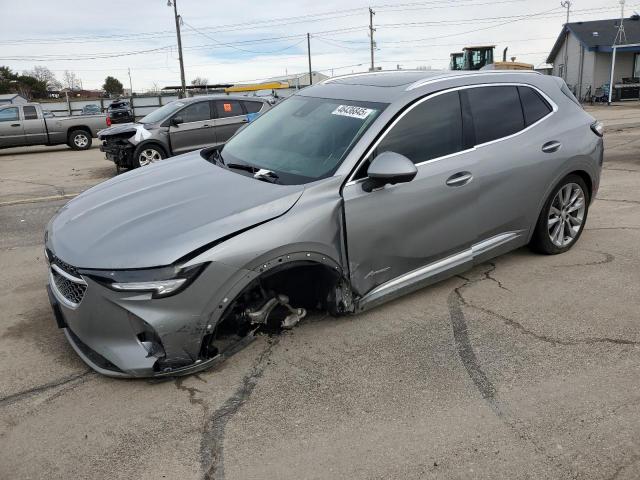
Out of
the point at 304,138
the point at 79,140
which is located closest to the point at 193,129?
the point at 79,140

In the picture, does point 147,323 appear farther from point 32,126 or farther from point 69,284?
point 32,126

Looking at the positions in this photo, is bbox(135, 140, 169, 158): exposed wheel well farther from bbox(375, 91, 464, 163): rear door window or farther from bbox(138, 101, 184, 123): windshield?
bbox(375, 91, 464, 163): rear door window

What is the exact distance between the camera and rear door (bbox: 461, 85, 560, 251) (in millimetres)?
4168

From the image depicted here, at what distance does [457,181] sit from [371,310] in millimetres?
1137

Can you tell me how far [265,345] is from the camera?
3600 millimetres

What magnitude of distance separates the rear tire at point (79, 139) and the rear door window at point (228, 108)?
808cm

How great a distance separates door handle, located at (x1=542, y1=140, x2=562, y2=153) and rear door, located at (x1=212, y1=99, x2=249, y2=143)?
8666mm

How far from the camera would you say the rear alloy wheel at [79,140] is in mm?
18031

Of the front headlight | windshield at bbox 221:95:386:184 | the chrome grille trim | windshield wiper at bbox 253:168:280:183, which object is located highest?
windshield at bbox 221:95:386:184

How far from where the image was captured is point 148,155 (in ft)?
38.1


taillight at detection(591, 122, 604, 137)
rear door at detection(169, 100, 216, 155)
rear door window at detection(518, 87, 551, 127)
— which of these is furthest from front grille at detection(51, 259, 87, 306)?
rear door at detection(169, 100, 216, 155)

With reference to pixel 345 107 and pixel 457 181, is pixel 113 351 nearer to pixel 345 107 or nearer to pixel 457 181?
pixel 345 107

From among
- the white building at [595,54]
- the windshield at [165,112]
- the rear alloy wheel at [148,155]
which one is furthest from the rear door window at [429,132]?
the white building at [595,54]

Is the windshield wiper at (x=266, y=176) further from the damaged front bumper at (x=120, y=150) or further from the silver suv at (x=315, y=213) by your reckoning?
the damaged front bumper at (x=120, y=150)
